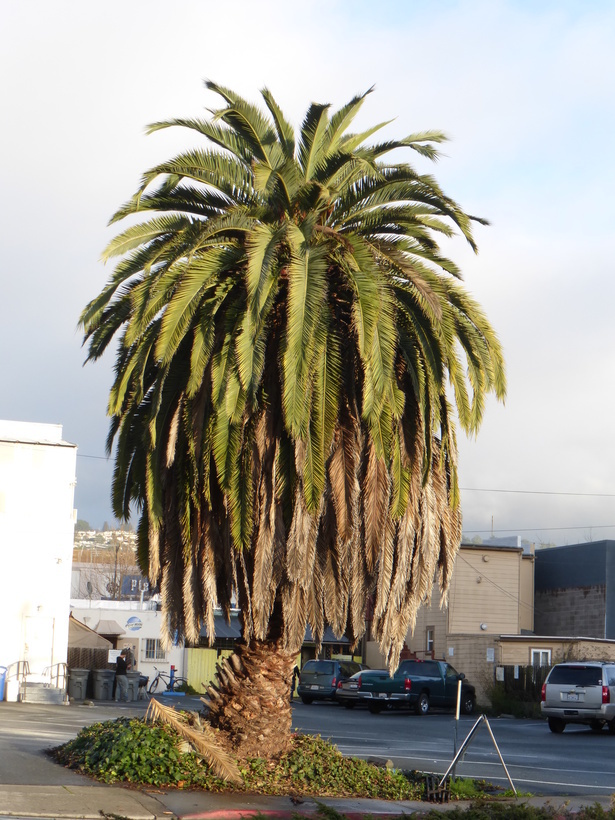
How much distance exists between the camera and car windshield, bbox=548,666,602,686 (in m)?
27.4

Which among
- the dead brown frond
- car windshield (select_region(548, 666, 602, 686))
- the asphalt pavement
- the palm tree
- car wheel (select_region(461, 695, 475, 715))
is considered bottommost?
car wheel (select_region(461, 695, 475, 715))

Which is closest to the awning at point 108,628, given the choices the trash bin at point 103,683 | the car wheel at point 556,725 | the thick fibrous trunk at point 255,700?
the trash bin at point 103,683

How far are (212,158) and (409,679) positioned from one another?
78.8 feet

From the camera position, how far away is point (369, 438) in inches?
519

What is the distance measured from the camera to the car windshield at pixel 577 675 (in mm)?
27391

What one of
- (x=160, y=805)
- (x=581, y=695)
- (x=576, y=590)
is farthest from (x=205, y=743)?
(x=576, y=590)

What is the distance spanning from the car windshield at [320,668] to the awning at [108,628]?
8017 millimetres

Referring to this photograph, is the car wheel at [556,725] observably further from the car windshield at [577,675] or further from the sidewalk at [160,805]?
the sidewalk at [160,805]

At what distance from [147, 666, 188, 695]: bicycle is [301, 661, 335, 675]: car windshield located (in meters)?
5.16

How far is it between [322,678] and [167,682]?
736cm

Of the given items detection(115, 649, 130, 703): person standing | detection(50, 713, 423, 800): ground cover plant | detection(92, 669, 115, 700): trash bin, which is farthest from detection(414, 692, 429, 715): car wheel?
detection(50, 713, 423, 800): ground cover plant

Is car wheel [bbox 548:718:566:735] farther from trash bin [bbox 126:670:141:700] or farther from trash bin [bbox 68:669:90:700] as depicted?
trash bin [bbox 68:669:90:700]

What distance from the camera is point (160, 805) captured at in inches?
444

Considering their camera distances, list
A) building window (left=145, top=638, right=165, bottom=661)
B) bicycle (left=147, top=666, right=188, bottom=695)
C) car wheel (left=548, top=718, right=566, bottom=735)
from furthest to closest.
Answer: building window (left=145, top=638, right=165, bottom=661) → bicycle (left=147, top=666, right=188, bottom=695) → car wheel (left=548, top=718, right=566, bottom=735)
